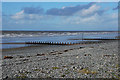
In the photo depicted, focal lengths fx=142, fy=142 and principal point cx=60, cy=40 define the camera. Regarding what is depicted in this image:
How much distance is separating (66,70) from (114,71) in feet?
10.2

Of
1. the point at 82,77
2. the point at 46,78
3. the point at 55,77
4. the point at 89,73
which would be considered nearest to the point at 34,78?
the point at 46,78

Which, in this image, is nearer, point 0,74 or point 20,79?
point 20,79

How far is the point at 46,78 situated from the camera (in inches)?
318

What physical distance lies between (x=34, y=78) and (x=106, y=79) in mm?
4046

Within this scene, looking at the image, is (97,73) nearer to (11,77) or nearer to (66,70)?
(66,70)

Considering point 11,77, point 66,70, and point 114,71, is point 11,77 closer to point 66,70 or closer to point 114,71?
point 66,70

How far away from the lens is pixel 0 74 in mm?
9008

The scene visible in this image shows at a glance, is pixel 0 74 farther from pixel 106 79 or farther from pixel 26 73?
pixel 106 79

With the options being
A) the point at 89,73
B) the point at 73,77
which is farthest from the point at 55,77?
the point at 89,73

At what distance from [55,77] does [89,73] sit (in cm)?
219

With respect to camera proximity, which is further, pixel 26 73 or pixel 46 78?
pixel 26 73

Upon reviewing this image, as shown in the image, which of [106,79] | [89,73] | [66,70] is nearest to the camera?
[106,79]

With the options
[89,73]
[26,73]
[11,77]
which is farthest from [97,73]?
[11,77]

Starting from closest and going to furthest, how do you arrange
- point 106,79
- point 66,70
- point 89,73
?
1. point 106,79
2. point 89,73
3. point 66,70
